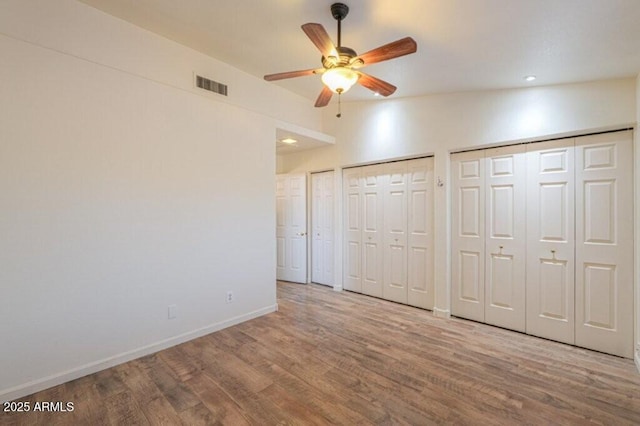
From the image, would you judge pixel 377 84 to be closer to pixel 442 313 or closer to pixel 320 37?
pixel 320 37

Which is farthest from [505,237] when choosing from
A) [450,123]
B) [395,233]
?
[450,123]

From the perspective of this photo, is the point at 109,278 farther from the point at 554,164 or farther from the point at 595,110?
the point at 595,110

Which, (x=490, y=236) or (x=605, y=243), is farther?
(x=490, y=236)

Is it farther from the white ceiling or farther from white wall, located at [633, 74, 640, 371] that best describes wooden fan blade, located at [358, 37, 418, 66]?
white wall, located at [633, 74, 640, 371]

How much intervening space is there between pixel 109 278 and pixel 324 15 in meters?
2.79

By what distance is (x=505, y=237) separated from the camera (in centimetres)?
322

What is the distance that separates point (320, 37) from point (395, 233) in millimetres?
2931

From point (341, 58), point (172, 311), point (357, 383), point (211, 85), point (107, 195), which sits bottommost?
point (357, 383)

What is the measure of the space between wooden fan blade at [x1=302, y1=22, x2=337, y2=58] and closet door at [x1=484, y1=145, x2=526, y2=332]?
235 cm

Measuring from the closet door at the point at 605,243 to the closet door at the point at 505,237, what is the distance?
0.46m

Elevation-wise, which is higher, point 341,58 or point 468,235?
point 341,58

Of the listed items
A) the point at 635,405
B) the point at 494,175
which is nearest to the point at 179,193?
the point at 494,175

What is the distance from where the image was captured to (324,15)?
2.22 meters

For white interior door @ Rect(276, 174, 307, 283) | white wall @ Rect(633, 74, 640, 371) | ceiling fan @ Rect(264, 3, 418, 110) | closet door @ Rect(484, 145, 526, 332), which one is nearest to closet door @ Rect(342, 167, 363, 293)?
white interior door @ Rect(276, 174, 307, 283)
